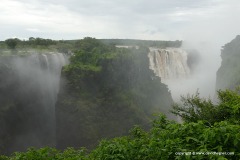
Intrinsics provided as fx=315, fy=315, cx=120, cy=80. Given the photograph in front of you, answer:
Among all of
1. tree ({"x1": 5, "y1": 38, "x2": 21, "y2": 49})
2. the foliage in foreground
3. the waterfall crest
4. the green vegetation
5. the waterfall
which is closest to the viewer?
the green vegetation

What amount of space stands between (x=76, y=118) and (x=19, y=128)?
8125mm

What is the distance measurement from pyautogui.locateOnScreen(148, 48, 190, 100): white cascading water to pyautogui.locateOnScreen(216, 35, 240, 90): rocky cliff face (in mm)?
10783

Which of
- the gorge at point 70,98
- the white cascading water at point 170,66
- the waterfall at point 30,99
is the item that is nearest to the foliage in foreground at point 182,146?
the gorge at point 70,98

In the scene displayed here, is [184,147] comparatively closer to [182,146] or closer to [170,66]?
[182,146]

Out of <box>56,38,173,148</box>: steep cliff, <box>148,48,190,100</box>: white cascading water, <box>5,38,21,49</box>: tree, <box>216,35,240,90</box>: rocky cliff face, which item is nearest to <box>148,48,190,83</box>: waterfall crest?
<box>148,48,190,100</box>: white cascading water

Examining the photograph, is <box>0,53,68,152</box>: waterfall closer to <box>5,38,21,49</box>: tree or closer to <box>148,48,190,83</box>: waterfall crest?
<box>5,38,21,49</box>: tree

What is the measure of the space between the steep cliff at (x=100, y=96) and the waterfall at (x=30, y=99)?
1.57m

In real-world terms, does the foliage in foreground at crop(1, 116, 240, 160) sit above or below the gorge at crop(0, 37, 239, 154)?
above

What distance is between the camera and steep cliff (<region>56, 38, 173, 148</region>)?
41.8 metres

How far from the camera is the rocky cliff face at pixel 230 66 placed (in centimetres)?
4964

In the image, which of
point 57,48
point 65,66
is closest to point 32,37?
point 57,48

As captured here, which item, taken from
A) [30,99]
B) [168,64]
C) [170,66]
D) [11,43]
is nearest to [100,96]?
[30,99]

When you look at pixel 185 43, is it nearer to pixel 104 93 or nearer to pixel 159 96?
pixel 159 96

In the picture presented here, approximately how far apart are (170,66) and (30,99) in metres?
36.1
